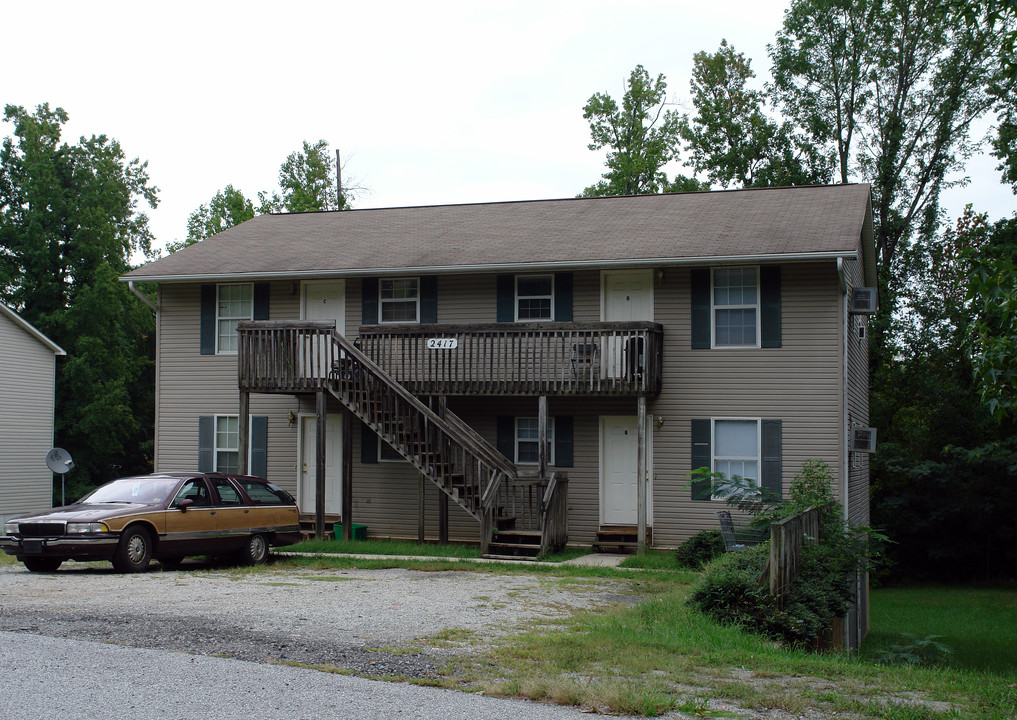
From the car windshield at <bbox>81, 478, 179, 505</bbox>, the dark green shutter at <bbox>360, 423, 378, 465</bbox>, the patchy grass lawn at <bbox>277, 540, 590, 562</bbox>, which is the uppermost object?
the dark green shutter at <bbox>360, 423, 378, 465</bbox>

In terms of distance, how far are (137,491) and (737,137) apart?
25052mm

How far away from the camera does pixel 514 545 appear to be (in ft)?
57.5

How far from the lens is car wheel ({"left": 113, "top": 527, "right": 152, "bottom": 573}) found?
14.3 meters

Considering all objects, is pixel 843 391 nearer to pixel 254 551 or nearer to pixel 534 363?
pixel 534 363

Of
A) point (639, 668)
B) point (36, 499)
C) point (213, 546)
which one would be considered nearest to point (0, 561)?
point (213, 546)

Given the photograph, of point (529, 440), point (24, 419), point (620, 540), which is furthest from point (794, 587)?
point (24, 419)

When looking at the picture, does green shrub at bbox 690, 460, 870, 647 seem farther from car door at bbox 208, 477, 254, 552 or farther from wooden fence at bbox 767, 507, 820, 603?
car door at bbox 208, 477, 254, 552

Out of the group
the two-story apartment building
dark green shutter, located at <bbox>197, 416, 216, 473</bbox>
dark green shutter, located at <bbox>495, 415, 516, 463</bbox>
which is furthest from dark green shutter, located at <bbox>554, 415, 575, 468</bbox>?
dark green shutter, located at <bbox>197, 416, 216, 473</bbox>

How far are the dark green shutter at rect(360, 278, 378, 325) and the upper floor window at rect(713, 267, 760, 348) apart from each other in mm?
6712

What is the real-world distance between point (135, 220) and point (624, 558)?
3453 centimetres

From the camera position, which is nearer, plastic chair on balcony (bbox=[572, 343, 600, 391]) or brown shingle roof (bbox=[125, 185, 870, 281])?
plastic chair on balcony (bbox=[572, 343, 600, 391])

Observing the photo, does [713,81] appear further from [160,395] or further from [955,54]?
[160,395]

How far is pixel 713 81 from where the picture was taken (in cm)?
3575

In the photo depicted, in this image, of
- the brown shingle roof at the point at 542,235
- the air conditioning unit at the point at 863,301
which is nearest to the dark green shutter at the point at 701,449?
the brown shingle roof at the point at 542,235
